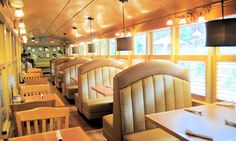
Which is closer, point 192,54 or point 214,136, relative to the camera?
point 214,136

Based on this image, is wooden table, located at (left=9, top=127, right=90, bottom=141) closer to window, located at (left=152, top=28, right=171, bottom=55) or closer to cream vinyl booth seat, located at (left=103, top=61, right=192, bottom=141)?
cream vinyl booth seat, located at (left=103, top=61, right=192, bottom=141)

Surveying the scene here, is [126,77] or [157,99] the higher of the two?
[126,77]

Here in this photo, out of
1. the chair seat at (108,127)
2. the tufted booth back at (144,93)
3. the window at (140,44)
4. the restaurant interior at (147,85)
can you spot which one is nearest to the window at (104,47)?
the restaurant interior at (147,85)

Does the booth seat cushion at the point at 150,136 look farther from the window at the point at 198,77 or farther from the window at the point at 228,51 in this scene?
the window at the point at 228,51

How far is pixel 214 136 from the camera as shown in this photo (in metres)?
1.76

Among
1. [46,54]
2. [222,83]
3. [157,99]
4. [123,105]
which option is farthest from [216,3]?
[46,54]

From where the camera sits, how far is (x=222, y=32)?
2100mm

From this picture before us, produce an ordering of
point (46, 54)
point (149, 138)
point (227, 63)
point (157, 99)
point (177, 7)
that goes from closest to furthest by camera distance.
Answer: point (149, 138), point (157, 99), point (227, 63), point (177, 7), point (46, 54)

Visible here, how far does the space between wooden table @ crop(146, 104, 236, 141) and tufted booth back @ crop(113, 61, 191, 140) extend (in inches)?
19.8

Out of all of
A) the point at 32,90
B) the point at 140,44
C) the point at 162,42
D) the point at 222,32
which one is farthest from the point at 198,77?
the point at 32,90

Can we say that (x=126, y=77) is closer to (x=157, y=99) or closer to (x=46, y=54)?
(x=157, y=99)

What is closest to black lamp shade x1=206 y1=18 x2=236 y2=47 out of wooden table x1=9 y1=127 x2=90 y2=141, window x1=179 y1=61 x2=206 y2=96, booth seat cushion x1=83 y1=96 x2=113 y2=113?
wooden table x1=9 y1=127 x2=90 y2=141

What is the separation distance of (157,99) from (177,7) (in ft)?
7.22

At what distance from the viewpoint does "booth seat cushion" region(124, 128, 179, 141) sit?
253 cm
